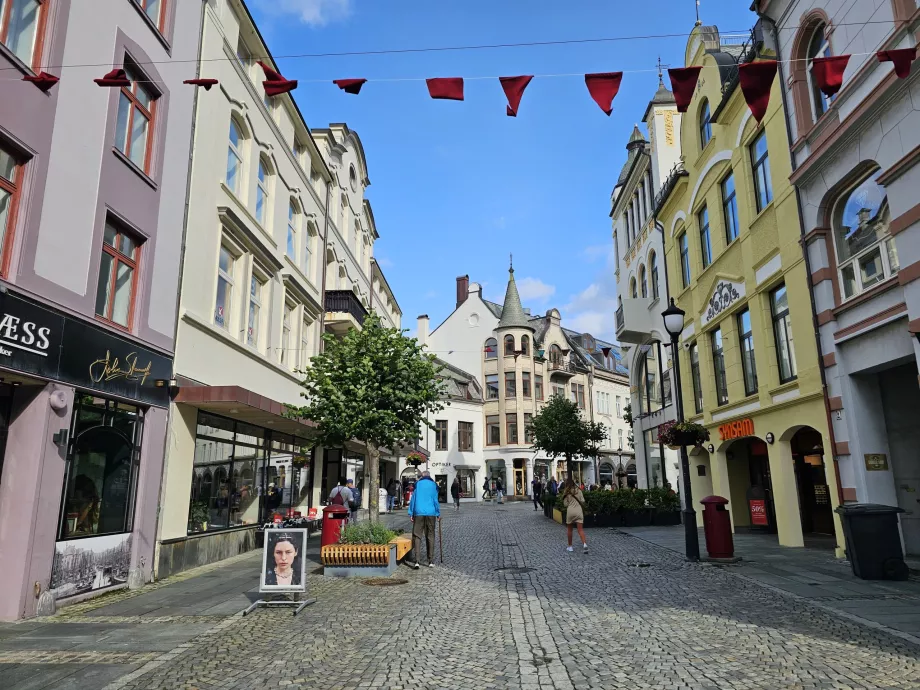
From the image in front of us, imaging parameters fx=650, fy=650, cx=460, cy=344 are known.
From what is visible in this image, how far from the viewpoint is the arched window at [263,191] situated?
1672cm

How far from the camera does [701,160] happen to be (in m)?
18.2

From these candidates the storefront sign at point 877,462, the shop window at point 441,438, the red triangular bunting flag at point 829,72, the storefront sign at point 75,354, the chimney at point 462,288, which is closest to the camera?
the storefront sign at point 75,354

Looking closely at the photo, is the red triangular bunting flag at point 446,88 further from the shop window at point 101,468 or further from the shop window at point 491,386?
the shop window at point 491,386

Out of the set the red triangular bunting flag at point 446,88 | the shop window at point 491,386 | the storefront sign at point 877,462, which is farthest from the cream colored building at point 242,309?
the shop window at point 491,386

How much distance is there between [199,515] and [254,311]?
560 centimetres

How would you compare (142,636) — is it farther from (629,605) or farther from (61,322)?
(629,605)

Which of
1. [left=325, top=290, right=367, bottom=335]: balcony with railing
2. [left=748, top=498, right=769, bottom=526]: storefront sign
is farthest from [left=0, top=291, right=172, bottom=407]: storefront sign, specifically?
[left=748, top=498, right=769, bottom=526]: storefront sign

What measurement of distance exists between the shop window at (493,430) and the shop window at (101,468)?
135ft

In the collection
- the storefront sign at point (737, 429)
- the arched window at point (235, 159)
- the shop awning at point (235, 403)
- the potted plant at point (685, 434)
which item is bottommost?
the potted plant at point (685, 434)

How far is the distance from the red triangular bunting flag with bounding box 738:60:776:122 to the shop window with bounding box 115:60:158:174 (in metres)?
8.71

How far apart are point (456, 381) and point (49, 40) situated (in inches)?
1703

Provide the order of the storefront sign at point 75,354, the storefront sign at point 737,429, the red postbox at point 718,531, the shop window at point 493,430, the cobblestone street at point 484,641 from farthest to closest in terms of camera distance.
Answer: the shop window at point 493,430 < the storefront sign at point 737,429 < the red postbox at point 718,531 < the storefront sign at point 75,354 < the cobblestone street at point 484,641

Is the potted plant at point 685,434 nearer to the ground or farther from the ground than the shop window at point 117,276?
nearer to the ground

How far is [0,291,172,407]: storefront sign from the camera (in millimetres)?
7609
